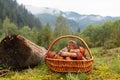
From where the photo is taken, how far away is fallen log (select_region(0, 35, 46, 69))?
6.75 meters

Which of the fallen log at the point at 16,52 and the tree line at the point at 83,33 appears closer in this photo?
the fallen log at the point at 16,52

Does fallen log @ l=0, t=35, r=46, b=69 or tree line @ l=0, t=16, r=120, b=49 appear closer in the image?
fallen log @ l=0, t=35, r=46, b=69

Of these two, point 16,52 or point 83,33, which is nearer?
point 16,52

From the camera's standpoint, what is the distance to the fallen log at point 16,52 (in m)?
6.75

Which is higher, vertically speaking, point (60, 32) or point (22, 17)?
point (22, 17)

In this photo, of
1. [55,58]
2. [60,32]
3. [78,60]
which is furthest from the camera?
[60,32]

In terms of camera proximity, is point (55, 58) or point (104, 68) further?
point (104, 68)

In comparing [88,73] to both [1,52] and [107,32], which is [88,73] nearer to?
[1,52]

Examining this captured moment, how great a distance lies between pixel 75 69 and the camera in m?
5.81

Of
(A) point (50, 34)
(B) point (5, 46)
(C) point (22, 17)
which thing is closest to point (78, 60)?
(B) point (5, 46)

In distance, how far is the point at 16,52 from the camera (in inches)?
269

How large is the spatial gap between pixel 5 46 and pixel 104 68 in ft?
7.64

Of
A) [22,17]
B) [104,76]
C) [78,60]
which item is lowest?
[104,76]

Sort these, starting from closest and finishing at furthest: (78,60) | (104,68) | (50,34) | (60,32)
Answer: (78,60)
(104,68)
(50,34)
(60,32)
